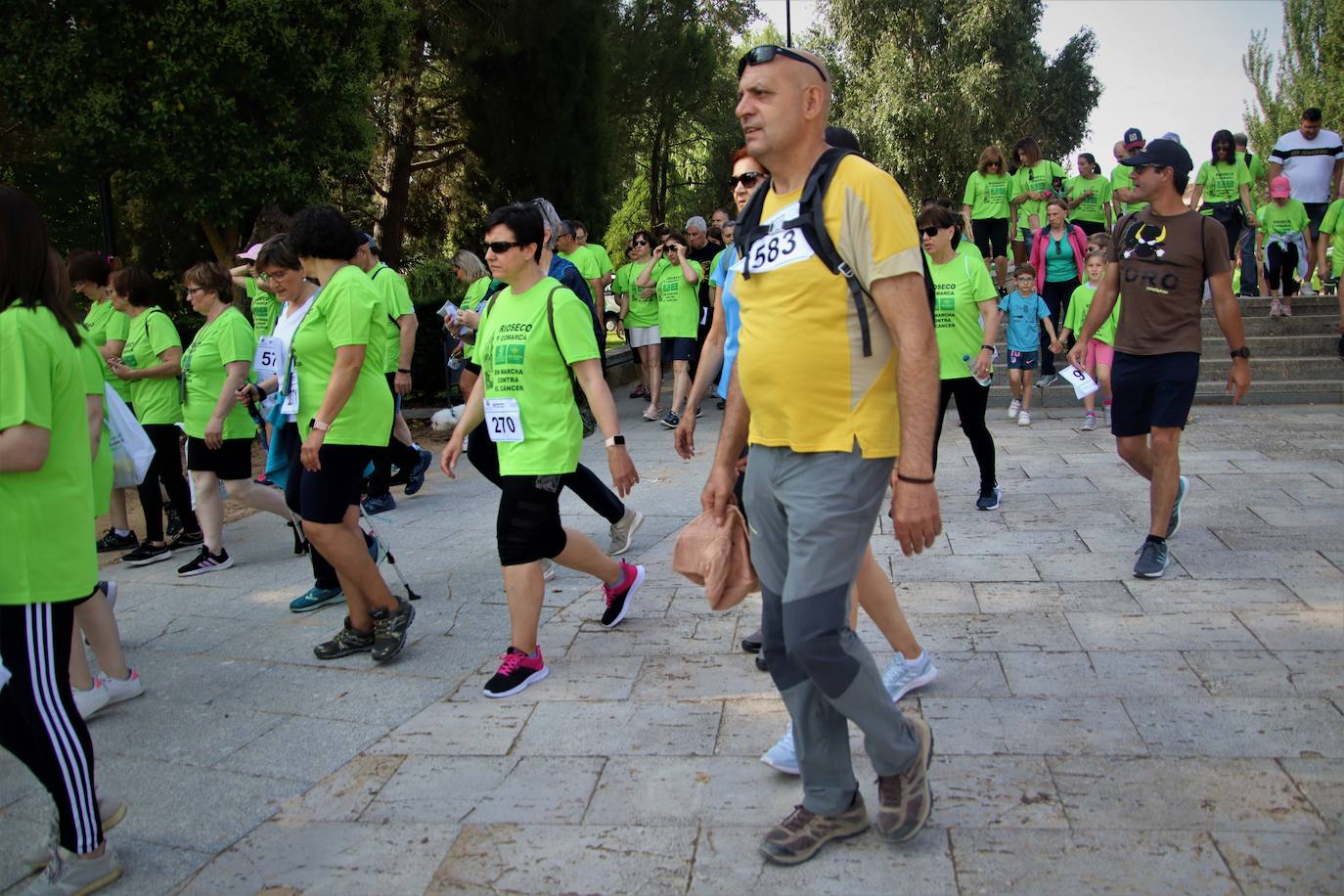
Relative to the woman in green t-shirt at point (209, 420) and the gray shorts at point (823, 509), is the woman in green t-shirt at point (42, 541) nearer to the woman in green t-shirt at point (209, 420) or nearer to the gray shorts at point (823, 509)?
the gray shorts at point (823, 509)

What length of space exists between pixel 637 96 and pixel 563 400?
18614mm

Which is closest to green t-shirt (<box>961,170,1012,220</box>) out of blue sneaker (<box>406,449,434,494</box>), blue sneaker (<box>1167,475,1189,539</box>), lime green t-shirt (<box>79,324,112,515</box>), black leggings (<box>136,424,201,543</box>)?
blue sneaker (<box>406,449,434,494</box>)

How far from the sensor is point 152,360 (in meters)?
6.98

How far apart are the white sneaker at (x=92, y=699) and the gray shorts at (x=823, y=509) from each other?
2852mm

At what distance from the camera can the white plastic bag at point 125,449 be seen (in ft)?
15.6

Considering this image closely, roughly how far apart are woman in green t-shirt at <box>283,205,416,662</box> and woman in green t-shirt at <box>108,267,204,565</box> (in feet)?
7.88

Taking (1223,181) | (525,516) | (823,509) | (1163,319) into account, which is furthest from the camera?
(1223,181)

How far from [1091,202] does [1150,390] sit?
346 inches

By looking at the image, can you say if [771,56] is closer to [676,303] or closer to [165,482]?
[165,482]

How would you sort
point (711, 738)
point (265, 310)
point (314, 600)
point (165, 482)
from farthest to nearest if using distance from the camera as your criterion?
point (265, 310), point (165, 482), point (314, 600), point (711, 738)

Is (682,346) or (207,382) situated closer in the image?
(207,382)

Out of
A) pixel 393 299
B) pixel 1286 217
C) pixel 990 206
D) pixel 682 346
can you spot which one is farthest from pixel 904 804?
pixel 1286 217

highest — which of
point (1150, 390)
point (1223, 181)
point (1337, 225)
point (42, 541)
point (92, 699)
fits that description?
point (1223, 181)

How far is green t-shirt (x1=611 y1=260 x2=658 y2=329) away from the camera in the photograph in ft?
39.5
